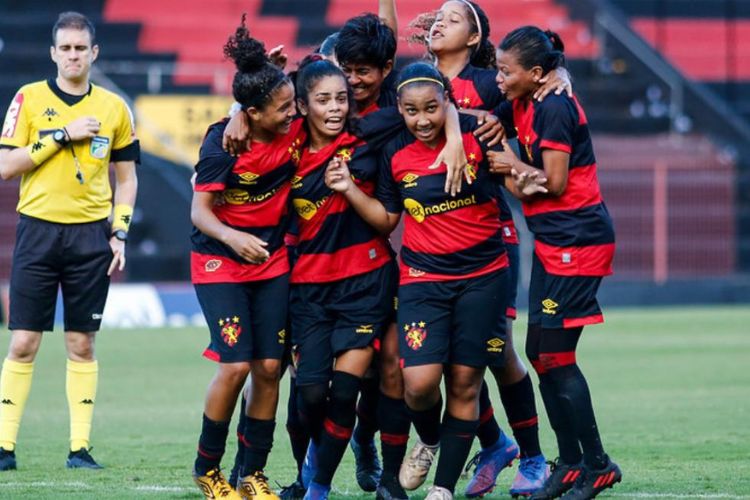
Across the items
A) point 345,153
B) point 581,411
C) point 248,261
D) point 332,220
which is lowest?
point 581,411

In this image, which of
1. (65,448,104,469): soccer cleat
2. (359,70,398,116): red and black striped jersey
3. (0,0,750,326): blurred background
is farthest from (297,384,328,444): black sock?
(0,0,750,326): blurred background

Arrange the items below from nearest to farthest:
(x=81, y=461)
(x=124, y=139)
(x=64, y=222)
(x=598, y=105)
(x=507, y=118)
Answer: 1. (x=507, y=118)
2. (x=81, y=461)
3. (x=64, y=222)
4. (x=124, y=139)
5. (x=598, y=105)

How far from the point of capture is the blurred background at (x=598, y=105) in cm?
2053

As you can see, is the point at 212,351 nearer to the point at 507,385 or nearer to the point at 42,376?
the point at 507,385

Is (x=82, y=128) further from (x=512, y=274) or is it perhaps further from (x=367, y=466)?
(x=512, y=274)

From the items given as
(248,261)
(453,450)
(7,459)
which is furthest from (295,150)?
(7,459)

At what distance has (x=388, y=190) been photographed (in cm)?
645

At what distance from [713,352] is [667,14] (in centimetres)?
1488

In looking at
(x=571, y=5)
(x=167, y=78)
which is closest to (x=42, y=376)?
(x=167, y=78)

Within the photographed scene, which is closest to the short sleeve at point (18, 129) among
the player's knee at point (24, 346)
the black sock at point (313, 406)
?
the player's knee at point (24, 346)

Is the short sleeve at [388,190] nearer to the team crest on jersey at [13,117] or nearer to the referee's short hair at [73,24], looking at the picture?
the referee's short hair at [73,24]

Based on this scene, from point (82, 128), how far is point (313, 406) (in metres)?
2.36

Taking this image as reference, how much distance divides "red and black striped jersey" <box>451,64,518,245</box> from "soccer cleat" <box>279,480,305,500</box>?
5.40 feet

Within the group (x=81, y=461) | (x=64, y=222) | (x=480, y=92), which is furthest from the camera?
(x=64, y=222)
